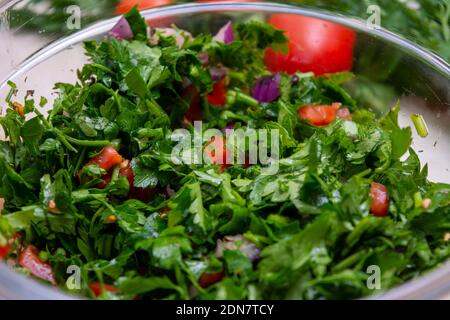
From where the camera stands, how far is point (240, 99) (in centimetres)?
163

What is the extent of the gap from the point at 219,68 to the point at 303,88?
0.82ft

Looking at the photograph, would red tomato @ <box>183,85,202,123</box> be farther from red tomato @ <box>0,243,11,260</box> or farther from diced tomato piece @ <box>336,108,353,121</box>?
red tomato @ <box>0,243,11,260</box>

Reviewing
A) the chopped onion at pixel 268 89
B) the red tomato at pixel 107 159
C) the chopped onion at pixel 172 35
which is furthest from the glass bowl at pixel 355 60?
the red tomato at pixel 107 159

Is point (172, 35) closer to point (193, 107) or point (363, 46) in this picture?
point (193, 107)

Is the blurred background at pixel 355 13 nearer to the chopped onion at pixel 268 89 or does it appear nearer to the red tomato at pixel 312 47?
the red tomato at pixel 312 47

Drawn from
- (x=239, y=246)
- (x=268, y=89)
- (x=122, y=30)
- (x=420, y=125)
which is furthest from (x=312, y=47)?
(x=239, y=246)

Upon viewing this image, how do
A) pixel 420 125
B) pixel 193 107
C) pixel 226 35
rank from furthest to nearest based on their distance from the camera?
pixel 226 35 → pixel 193 107 → pixel 420 125

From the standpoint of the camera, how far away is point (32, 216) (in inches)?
45.8

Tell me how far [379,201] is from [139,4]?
3.40 ft

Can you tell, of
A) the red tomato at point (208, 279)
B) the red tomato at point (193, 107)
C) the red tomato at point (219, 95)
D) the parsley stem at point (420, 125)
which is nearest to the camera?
the red tomato at point (208, 279)

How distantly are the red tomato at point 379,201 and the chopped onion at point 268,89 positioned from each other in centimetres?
55

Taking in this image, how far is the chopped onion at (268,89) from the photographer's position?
1.65m

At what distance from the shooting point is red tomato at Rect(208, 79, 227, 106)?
5.52ft

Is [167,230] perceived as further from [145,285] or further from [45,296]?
[45,296]
